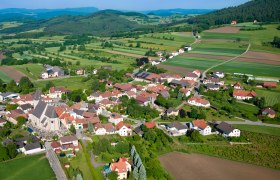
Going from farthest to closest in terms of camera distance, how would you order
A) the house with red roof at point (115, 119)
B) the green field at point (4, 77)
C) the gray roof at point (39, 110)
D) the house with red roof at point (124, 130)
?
the green field at point (4, 77), the house with red roof at point (115, 119), the gray roof at point (39, 110), the house with red roof at point (124, 130)

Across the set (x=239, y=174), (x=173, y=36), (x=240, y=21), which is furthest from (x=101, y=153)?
(x=240, y=21)

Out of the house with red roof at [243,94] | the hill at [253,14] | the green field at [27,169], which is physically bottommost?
the green field at [27,169]

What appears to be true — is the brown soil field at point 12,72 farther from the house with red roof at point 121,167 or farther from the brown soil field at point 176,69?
the house with red roof at point 121,167

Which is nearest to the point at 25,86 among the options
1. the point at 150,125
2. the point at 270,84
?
the point at 150,125

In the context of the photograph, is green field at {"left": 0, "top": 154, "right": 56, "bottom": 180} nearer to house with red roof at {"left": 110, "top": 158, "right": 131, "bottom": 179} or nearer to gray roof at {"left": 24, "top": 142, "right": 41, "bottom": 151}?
gray roof at {"left": 24, "top": 142, "right": 41, "bottom": 151}

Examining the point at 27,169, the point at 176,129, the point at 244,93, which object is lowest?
the point at 27,169

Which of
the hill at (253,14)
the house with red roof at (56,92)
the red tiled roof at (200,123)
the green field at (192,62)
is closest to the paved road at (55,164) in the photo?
the red tiled roof at (200,123)

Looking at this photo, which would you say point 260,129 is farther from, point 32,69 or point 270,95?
point 32,69
